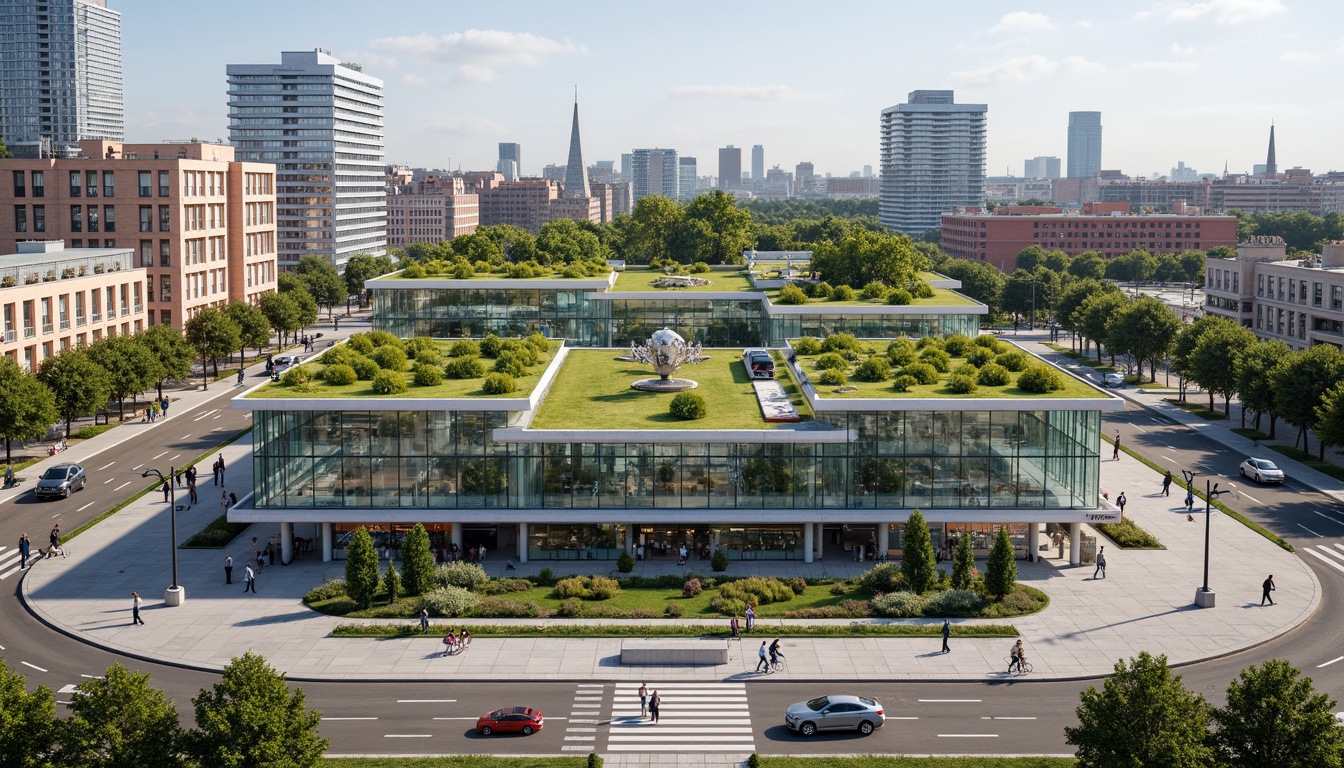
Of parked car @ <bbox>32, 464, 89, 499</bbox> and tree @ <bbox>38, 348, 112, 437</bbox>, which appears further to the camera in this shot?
tree @ <bbox>38, 348, 112, 437</bbox>

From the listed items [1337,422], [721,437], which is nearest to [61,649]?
[721,437]

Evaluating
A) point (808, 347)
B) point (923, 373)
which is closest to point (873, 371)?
point (923, 373)

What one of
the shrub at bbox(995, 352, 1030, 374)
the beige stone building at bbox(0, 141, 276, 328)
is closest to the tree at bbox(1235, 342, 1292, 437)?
the shrub at bbox(995, 352, 1030, 374)

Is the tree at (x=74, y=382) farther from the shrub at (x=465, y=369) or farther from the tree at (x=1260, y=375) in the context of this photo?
the tree at (x=1260, y=375)

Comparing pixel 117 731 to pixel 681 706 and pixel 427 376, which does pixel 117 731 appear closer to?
pixel 681 706

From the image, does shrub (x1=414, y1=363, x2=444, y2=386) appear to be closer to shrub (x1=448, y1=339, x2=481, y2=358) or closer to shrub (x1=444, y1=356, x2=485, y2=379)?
shrub (x1=444, y1=356, x2=485, y2=379)

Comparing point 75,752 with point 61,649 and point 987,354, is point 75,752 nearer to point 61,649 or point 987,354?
point 61,649

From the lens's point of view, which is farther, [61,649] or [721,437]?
[721,437]
